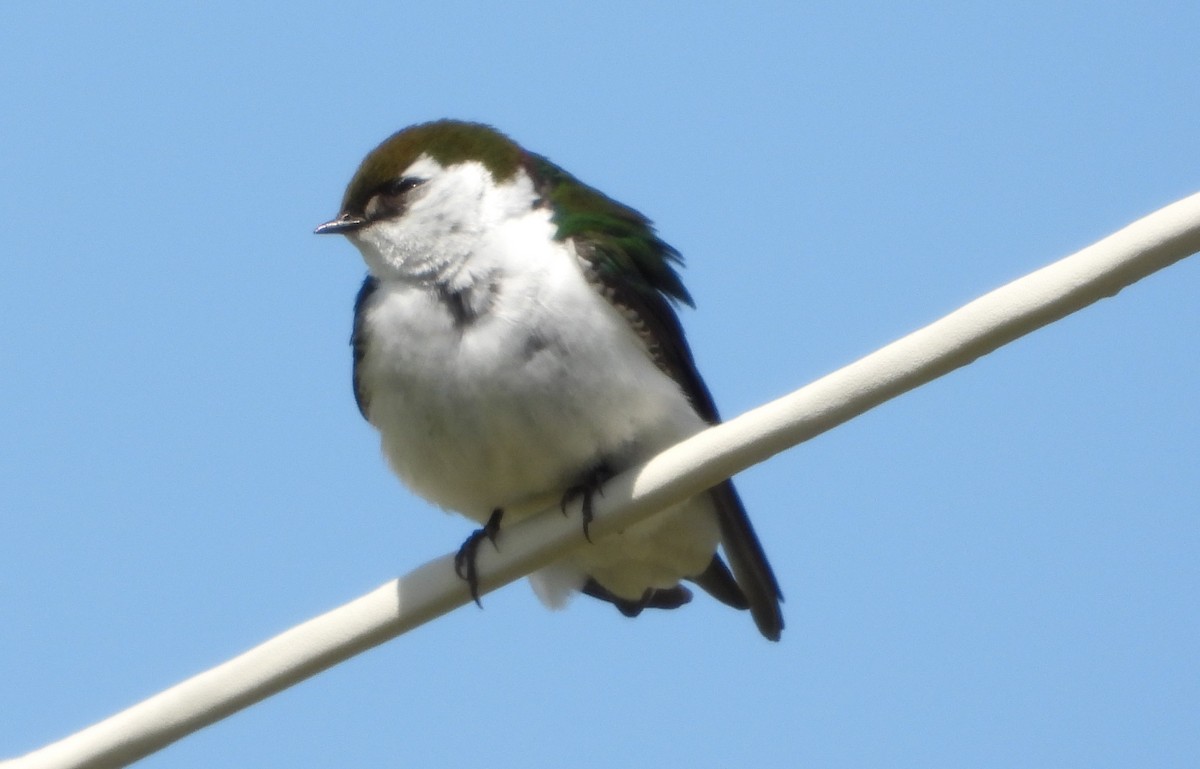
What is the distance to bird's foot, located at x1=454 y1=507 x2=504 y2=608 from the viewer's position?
376cm

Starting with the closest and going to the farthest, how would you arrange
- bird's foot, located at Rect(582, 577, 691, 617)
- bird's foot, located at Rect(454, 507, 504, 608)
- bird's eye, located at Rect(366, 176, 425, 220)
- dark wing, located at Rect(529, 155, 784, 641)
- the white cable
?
the white cable < bird's foot, located at Rect(454, 507, 504, 608) < dark wing, located at Rect(529, 155, 784, 641) < bird's eye, located at Rect(366, 176, 425, 220) < bird's foot, located at Rect(582, 577, 691, 617)

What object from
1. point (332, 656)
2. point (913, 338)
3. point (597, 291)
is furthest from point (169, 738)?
point (597, 291)

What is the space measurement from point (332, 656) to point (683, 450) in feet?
2.44

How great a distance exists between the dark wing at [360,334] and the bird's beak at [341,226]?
16 cm

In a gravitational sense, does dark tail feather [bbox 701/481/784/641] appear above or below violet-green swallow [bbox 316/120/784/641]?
below

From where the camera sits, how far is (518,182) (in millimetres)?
5215

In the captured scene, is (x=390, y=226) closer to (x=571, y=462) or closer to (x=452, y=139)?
(x=452, y=139)

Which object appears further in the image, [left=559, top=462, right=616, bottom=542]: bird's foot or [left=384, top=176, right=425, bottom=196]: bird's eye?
[left=384, top=176, right=425, bottom=196]: bird's eye

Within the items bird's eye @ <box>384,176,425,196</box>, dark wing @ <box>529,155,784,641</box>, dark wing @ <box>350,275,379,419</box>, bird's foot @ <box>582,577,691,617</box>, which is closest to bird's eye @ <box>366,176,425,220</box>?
bird's eye @ <box>384,176,425,196</box>

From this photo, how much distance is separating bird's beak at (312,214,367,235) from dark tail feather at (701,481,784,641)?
1.26 meters

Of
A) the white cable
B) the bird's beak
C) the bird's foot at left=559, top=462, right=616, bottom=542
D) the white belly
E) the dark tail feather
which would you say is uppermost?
the bird's beak

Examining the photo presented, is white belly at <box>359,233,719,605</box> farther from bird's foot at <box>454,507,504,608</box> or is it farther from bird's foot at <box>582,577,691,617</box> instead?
bird's foot at <box>582,577,691,617</box>

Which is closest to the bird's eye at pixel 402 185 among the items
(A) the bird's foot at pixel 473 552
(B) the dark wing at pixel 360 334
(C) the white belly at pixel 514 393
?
(B) the dark wing at pixel 360 334

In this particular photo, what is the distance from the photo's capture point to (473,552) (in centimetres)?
439
